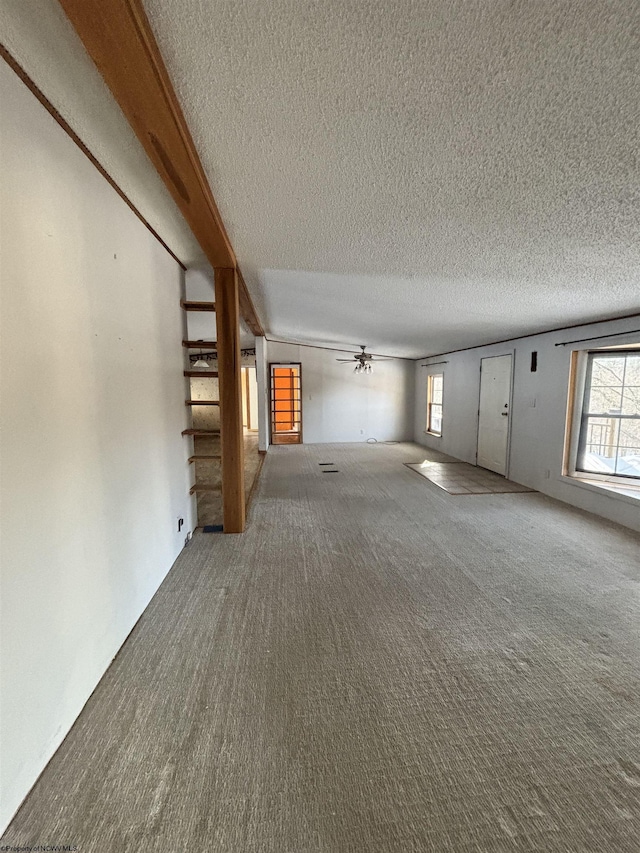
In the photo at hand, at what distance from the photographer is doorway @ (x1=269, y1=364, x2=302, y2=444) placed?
8375 mm

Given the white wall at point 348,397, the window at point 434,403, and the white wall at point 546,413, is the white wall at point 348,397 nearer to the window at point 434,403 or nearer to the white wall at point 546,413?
the window at point 434,403

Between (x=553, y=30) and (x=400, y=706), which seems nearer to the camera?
(x=553, y=30)

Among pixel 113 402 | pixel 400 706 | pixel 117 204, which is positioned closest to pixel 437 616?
pixel 400 706

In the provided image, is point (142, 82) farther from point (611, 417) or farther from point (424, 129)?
point (611, 417)

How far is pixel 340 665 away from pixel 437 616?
69 centimetres

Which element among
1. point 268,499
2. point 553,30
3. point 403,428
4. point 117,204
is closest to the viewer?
point 553,30

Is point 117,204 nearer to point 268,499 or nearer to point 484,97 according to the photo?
point 484,97

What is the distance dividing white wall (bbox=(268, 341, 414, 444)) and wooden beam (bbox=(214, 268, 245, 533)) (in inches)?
206

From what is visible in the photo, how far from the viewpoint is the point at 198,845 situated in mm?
992

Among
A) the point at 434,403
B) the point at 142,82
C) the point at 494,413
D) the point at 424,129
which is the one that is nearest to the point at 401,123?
the point at 424,129

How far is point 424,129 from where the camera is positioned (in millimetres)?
1247

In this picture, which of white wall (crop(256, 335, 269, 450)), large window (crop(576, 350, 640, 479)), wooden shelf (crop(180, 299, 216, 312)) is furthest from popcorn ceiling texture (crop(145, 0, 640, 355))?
white wall (crop(256, 335, 269, 450))

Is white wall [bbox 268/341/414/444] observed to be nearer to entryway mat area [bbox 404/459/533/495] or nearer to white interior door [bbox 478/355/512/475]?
entryway mat area [bbox 404/459/533/495]

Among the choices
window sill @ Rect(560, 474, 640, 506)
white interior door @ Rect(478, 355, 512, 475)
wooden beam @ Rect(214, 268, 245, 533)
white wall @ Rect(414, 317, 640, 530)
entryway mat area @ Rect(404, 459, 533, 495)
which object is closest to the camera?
wooden beam @ Rect(214, 268, 245, 533)
